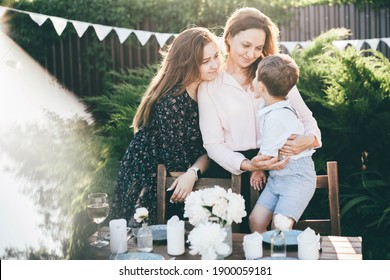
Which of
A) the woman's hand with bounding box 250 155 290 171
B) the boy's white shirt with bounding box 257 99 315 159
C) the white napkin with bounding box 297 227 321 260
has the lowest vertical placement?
the white napkin with bounding box 297 227 321 260

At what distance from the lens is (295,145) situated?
2.73m

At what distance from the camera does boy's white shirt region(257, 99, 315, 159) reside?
2.69 metres

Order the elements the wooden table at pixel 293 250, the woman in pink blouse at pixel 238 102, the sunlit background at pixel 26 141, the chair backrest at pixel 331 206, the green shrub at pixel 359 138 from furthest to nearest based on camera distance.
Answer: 1. the green shrub at pixel 359 138
2. the sunlit background at pixel 26 141
3. the woman in pink blouse at pixel 238 102
4. the chair backrest at pixel 331 206
5. the wooden table at pixel 293 250

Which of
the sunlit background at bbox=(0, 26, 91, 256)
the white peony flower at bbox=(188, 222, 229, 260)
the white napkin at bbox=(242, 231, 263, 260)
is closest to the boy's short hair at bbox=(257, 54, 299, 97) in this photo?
the white napkin at bbox=(242, 231, 263, 260)

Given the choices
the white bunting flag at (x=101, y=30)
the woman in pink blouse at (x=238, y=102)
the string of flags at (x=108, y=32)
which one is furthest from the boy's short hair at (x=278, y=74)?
the white bunting flag at (x=101, y=30)

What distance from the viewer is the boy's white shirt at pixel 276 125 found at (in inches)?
106

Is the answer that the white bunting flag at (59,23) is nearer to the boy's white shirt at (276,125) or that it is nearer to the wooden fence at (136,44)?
the wooden fence at (136,44)

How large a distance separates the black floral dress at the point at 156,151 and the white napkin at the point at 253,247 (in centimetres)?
95

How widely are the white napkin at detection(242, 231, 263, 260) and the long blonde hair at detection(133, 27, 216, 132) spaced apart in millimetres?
1078

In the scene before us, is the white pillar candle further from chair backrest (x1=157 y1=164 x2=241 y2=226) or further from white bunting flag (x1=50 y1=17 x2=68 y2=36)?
white bunting flag (x1=50 y1=17 x2=68 y2=36)

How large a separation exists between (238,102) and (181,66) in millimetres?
363
